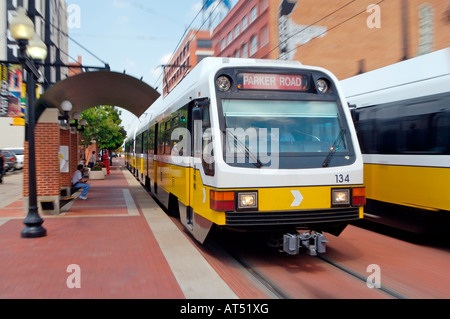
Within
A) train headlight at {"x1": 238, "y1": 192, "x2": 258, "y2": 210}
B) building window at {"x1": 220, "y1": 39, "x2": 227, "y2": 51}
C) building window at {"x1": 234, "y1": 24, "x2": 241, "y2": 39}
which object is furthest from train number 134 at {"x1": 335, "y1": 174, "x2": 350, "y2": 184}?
building window at {"x1": 220, "y1": 39, "x2": 227, "y2": 51}

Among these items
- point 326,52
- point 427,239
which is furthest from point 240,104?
point 326,52

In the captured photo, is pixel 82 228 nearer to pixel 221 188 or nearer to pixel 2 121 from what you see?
pixel 221 188

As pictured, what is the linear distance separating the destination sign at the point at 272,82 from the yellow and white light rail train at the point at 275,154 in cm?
1

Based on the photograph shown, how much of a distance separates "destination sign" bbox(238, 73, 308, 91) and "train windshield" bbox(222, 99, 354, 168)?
237 millimetres

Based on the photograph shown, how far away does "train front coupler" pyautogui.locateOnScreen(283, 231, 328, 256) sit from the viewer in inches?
241

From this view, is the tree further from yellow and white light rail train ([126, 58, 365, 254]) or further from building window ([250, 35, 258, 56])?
yellow and white light rail train ([126, 58, 365, 254])

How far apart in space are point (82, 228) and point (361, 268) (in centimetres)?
589

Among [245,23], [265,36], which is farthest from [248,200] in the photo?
[245,23]

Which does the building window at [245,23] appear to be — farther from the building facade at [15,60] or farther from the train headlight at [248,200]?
A: the train headlight at [248,200]

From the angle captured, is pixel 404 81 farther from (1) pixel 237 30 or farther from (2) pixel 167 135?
(1) pixel 237 30

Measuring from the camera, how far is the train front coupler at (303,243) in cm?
611

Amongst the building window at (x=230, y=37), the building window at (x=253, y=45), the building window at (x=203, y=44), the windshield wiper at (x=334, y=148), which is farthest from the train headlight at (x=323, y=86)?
the building window at (x=203, y=44)

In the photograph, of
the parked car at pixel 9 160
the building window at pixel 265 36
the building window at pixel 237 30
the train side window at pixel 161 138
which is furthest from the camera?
the building window at pixel 237 30

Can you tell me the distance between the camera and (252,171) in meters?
5.92
